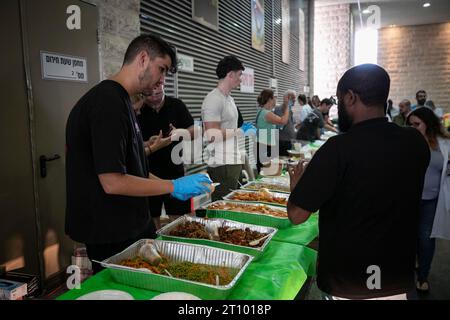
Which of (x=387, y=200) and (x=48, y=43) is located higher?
(x=48, y=43)

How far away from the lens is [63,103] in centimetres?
301

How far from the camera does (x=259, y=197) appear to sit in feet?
9.48

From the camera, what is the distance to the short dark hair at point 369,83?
1.39 meters

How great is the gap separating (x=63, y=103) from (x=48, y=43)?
477mm

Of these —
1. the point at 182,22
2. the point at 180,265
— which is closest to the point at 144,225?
the point at 180,265

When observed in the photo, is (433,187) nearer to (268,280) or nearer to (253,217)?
(253,217)

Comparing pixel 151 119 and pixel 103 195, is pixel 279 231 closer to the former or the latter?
pixel 103 195

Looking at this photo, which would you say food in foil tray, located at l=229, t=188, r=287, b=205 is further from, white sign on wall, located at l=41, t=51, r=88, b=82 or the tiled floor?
white sign on wall, located at l=41, t=51, r=88, b=82

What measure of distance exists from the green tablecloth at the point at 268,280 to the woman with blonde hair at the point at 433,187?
180 centimetres

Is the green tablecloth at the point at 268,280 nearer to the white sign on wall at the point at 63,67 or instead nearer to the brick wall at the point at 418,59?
the white sign on wall at the point at 63,67

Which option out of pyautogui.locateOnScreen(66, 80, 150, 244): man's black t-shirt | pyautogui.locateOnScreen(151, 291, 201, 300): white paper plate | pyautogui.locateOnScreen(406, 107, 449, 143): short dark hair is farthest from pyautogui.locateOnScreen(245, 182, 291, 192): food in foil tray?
pyautogui.locateOnScreen(151, 291, 201, 300): white paper plate

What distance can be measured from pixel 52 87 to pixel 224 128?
1.46 m

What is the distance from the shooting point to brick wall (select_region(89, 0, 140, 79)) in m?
3.23

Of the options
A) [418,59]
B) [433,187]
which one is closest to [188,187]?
[433,187]
